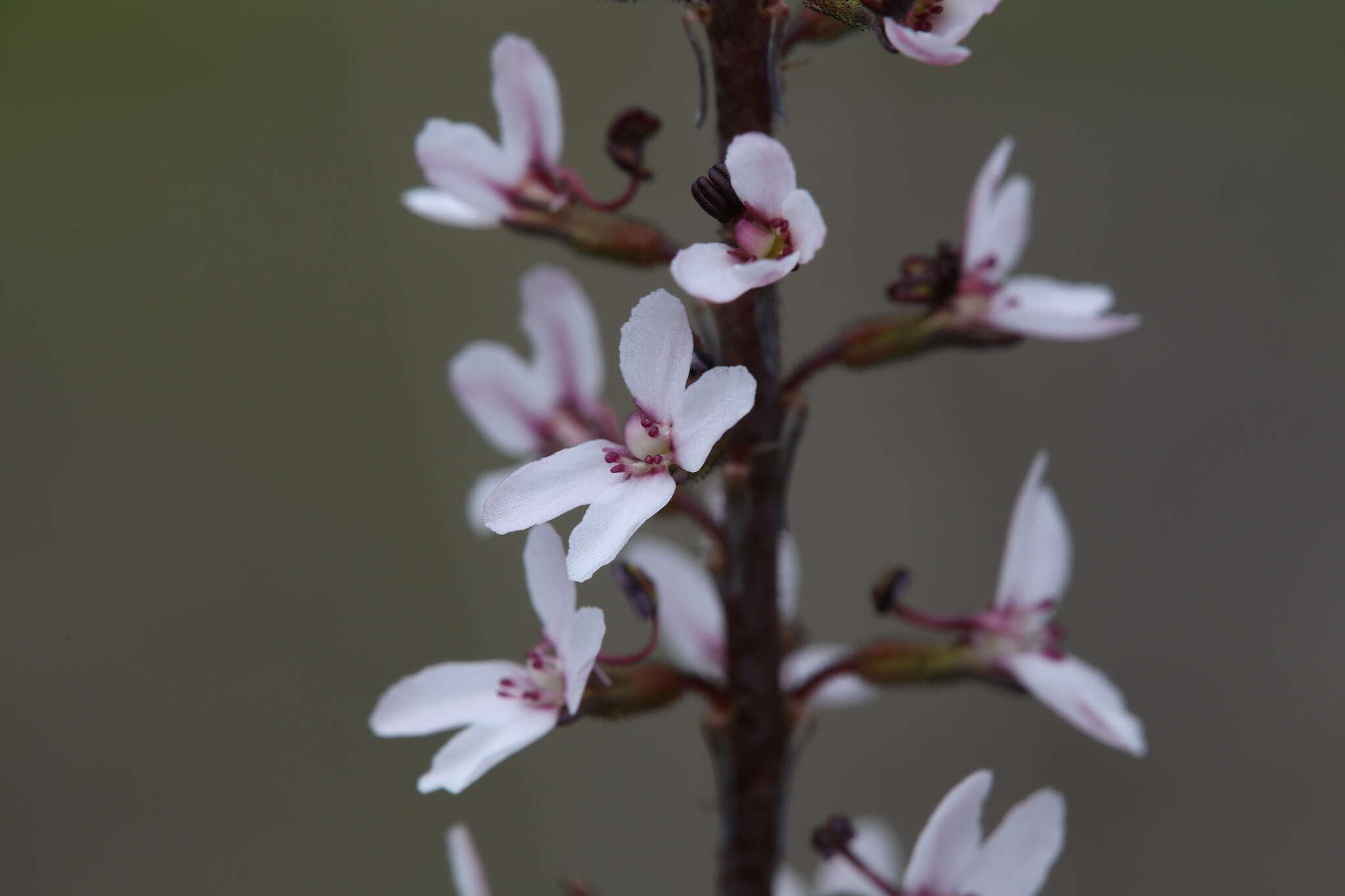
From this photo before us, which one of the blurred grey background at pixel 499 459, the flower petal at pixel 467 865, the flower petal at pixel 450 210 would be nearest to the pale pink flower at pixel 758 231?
the flower petal at pixel 450 210

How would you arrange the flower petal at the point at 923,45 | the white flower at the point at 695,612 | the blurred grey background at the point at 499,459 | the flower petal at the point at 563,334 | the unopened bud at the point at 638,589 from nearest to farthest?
the flower petal at the point at 923,45 < the unopened bud at the point at 638,589 < the flower petal at the point at 563,334 < the white flower at the point at 695,612 < the blurred grey background at the point at 499,459

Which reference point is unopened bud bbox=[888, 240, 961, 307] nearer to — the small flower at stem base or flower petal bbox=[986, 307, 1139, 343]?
flower petal bbox=[986, 307, 1139, 343]

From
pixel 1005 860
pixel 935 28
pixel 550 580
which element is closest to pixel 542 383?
pixel 550 580

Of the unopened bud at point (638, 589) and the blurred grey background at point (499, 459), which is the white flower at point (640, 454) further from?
the blurred grey background at point (499, 459)

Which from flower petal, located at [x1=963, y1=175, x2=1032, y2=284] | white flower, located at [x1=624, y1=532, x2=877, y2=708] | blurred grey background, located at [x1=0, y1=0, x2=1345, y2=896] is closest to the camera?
flower petal, located at [x1=963, y1=175, x2=1032, y2=284]

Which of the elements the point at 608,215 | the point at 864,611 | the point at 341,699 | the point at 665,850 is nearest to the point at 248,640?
the point at 341,699

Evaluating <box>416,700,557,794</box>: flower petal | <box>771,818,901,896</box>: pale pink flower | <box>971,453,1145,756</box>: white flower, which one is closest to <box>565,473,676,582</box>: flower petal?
<box>416,700,557,794</box>: flower petal

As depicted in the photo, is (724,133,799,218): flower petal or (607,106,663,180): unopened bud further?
(607,106,663,180): unopened bud

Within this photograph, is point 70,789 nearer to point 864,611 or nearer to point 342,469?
Answer: point 342,469
